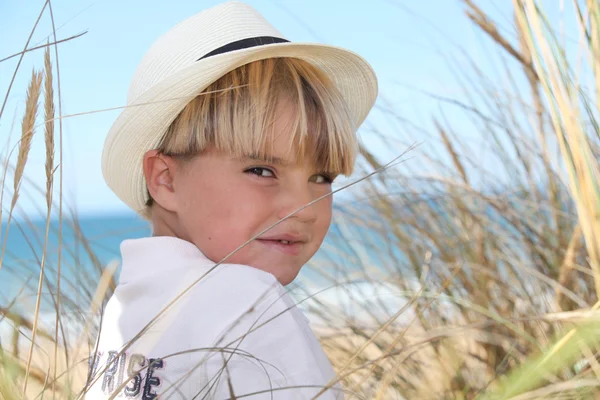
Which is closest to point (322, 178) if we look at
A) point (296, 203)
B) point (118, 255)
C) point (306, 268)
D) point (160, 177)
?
point (296, 203)

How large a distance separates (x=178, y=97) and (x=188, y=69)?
0.42ft

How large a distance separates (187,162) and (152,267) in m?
0.28

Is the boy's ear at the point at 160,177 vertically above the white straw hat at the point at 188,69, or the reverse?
the white straw hat at the point at 188,69

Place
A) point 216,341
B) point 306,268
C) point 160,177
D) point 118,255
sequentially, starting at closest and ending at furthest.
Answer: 1. point 216,341
2. point 160,177
3. point 118,255
4. point 306,268

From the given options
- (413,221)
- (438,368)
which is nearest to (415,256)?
(413,221)

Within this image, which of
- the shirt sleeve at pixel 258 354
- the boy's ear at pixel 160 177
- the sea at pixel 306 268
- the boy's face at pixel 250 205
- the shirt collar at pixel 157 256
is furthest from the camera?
the sea at pixel 306 268

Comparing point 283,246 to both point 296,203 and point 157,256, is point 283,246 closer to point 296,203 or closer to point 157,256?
point 296,203

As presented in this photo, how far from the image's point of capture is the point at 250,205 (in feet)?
3.96

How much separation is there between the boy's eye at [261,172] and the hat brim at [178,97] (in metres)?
0.17

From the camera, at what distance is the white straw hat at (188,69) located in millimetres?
1230

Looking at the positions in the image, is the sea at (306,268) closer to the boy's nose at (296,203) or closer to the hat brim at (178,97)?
the hat brim at (178,97)

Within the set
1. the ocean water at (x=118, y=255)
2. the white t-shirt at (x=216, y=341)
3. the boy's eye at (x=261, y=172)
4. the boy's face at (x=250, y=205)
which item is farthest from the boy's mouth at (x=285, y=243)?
the ocean water at (x=118, y=255)

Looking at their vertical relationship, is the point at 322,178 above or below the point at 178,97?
below

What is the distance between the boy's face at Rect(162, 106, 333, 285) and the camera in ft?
3.96
